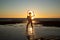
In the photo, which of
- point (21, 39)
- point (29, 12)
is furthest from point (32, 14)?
point (21, 39)

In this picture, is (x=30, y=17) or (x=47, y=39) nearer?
(x=47, y=39)

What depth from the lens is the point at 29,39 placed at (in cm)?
865

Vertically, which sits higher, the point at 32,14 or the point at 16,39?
the point at 32,14

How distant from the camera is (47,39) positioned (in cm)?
893

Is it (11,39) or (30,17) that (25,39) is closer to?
(11,39)

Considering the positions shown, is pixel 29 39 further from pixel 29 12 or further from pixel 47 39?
pixel 29 12

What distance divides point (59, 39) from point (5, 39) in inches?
107

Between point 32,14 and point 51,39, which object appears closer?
point 51,39

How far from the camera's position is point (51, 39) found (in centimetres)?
895

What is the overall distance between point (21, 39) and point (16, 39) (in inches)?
10.1

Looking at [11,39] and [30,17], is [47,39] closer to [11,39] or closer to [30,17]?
[11,39]

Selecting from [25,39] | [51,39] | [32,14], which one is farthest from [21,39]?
[32,14]

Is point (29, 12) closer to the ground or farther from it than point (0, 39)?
farther from it

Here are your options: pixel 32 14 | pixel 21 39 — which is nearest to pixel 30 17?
pixel 32 14
